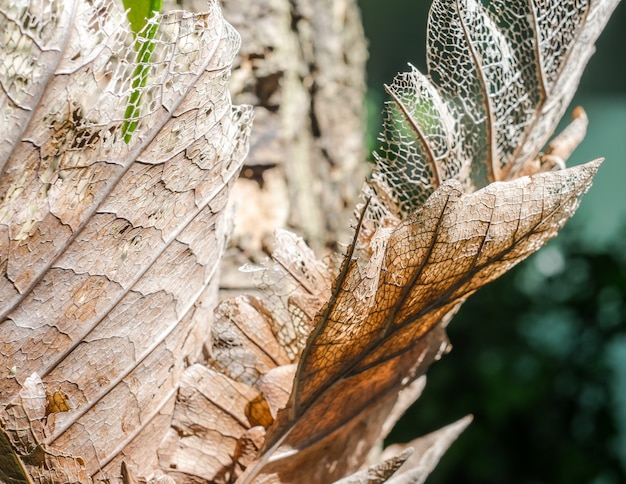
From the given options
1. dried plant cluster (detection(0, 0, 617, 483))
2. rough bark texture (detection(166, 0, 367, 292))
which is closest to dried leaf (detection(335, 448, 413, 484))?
dried plant cluster (detection(0, 0, 617, 483))

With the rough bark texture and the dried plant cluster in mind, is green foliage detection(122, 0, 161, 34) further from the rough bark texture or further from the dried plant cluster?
the rough bark texture

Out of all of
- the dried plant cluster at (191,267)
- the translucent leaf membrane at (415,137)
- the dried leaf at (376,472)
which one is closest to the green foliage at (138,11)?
the dried plant cluster at (191,267)

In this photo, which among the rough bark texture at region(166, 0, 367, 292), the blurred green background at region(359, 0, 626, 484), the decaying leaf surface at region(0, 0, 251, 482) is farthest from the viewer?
the blurred green background at region(359, 0, 626, 484)

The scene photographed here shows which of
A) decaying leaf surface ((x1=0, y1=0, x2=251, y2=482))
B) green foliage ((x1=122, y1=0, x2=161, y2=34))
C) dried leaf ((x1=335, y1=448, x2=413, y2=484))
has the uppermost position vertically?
green foliage ((x1=122, y1=0, x2=161, y2=34))

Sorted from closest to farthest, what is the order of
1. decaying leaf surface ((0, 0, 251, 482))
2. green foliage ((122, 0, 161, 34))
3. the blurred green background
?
decaying leaf surface ((0, 0, 251, 482)) → green foliage ((122, 0, 161, 34)) → the blurred green background

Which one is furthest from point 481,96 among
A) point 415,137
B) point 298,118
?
point 298,118

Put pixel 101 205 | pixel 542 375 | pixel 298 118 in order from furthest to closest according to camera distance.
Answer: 1. pixel 542 375
2. pixel 298 118
3. pixel 101 205

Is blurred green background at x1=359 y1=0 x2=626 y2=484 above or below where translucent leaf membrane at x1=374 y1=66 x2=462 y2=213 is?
below

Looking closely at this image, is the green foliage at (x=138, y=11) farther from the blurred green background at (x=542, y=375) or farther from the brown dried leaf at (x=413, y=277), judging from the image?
the blurred green background at (x=542, y=375)

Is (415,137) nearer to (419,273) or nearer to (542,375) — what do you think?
(419,273)
